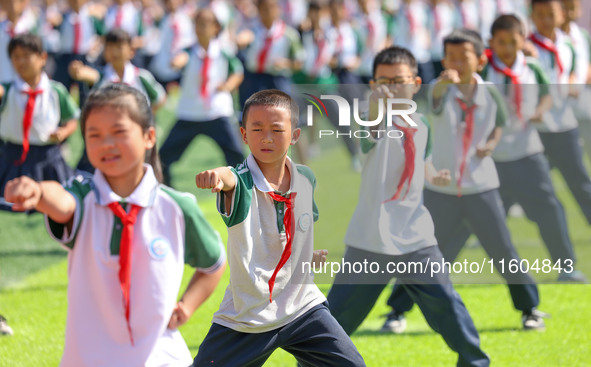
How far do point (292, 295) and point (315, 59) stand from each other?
30.7ft

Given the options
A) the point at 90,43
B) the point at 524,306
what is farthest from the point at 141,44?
the point at 524,306

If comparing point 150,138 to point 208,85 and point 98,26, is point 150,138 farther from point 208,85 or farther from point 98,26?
point 98,26

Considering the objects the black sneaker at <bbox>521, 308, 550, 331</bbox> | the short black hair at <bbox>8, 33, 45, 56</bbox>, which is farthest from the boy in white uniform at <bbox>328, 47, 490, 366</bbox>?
the short black hair at <bbox>8, 33, 45, 56</bbox>

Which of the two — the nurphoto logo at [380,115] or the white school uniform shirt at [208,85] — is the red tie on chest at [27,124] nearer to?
the white school uniform shirt at [208,85]

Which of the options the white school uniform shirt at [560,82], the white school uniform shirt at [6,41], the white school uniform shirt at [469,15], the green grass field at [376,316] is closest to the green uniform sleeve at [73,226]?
the green grass field at [376,316]

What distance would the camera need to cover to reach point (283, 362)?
4.81m

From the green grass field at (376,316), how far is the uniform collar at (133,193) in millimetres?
1135

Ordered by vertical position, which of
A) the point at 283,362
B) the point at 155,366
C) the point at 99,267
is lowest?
the point at 283,362

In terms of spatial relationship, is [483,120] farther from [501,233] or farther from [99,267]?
[99,267]

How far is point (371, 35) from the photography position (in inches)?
571

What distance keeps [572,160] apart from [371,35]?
7983mm

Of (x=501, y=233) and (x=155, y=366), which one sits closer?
(x=155, y=366)

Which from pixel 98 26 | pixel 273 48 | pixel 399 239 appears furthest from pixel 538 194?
pixel 98 26

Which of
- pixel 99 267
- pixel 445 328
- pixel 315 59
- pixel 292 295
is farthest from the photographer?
pixel 315 59
